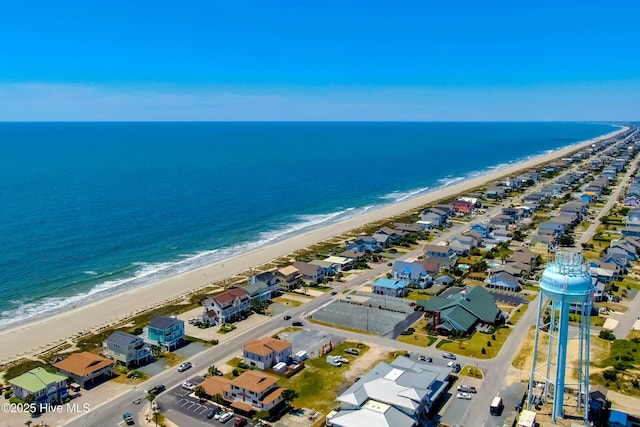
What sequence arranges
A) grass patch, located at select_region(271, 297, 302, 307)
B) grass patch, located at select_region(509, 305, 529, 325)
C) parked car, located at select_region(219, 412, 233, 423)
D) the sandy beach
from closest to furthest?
parked car, located at select_region(219, 412, 233, 423), the sandy beach, grass patch, located at select_region(509, 305, 529, 325), grass patch, located at select_region(271, 297, 302, 307)

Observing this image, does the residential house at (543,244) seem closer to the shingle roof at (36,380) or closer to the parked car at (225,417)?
the parked car at (225,417)

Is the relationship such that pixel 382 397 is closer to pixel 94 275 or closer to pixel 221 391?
pixel 221 391

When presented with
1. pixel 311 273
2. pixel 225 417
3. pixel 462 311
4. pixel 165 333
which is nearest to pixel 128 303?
pixel 165 333

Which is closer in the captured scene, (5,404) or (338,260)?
(5,404)

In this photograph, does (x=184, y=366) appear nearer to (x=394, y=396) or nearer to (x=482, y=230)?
(x=394, y=396)

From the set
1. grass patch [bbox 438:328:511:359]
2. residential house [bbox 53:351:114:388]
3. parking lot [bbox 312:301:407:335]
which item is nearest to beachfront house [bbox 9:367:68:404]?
residential house [bbox 53:351:114:388]

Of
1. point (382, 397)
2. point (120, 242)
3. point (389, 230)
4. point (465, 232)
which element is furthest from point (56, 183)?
point (382, 397)

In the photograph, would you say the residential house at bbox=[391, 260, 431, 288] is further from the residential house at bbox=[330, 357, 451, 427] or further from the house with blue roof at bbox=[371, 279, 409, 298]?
the residential house at bbox=[330, 357, 451, 427]
